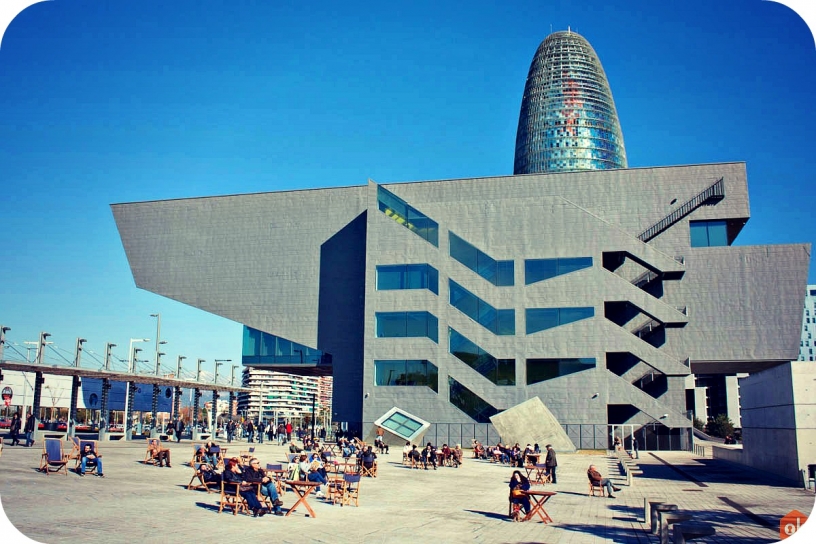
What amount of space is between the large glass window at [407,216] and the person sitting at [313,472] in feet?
110

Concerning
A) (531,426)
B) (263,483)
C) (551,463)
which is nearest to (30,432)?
(263,483)

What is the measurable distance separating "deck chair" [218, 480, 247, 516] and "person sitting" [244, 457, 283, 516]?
0.42m

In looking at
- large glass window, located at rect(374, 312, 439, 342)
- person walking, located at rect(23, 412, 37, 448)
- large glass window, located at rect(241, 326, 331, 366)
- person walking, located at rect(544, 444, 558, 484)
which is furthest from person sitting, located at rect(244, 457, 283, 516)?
large glass window, located at rect(241, 326, 331, 366)

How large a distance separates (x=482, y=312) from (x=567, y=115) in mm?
108756

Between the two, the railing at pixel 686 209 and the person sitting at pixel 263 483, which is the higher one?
the railing at pixel 686 209

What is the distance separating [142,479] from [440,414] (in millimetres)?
32555

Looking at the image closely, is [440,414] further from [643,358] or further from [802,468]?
[802,468]

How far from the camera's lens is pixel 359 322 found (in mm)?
62812

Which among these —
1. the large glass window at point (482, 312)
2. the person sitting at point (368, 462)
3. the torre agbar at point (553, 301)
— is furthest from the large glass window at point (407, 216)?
the person sitting at point (368, 462)

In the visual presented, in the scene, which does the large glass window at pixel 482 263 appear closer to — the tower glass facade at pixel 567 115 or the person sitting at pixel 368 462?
the person sitting at pixel 368 462

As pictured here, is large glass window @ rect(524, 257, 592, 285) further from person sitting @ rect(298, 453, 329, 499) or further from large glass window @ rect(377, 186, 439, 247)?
person sitting @ rect(298, 453, 329, 499)

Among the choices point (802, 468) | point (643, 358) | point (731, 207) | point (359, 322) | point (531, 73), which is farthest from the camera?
point (531, 73)

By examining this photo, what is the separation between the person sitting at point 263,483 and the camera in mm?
18547

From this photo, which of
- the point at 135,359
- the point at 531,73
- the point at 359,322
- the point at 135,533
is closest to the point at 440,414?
the point at 359,322
